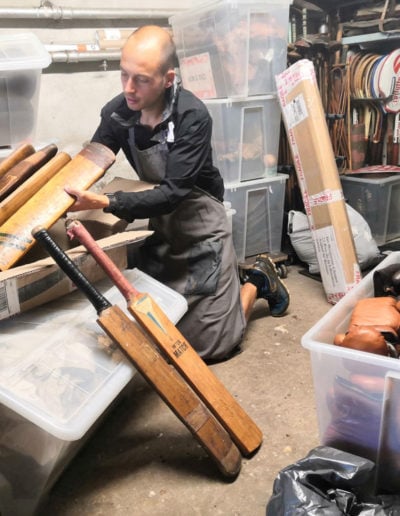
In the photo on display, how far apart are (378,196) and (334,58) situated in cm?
90

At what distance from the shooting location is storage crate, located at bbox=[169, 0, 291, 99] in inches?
94.3

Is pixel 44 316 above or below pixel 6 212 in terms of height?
below

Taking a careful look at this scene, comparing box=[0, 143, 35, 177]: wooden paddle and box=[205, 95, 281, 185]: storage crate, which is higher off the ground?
box=[0, 143, 35, 177]: wooden paddle

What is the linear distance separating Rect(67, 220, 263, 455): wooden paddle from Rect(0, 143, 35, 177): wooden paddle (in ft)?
1.16

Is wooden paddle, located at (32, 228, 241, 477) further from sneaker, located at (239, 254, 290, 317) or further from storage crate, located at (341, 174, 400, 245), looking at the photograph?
storage crate, located at (341, 174, 400, 245)

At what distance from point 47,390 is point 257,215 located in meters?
1.87

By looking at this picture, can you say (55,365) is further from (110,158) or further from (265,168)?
(265,168)

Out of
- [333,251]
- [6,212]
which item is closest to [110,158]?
[6,212]

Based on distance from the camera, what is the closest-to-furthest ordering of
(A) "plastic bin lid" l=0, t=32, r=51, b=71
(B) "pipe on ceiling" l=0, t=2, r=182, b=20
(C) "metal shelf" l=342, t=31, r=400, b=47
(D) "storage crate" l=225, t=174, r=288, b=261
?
(A) "plastic bin lid" l=0, t=32, r=51, b=71 → (B) "pipe on ceiling" l=0, t=2, r=182, b=20 → (D) "storage crate" l=225, t=174, r=288, b=261 → (C) "metal shelf" l=342, t=31, r=400, b=47

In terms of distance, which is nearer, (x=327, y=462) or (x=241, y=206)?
(x=327, y=462)

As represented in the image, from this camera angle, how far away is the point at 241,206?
2.70 meters

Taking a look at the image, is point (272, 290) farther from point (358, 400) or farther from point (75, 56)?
point (75, 56)

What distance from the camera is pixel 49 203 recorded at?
1.45m

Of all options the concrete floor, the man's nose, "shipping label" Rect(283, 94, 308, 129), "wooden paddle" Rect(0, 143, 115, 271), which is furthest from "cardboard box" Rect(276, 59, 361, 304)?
"wooden paddle" Rect(0, 143, 115, 271)
